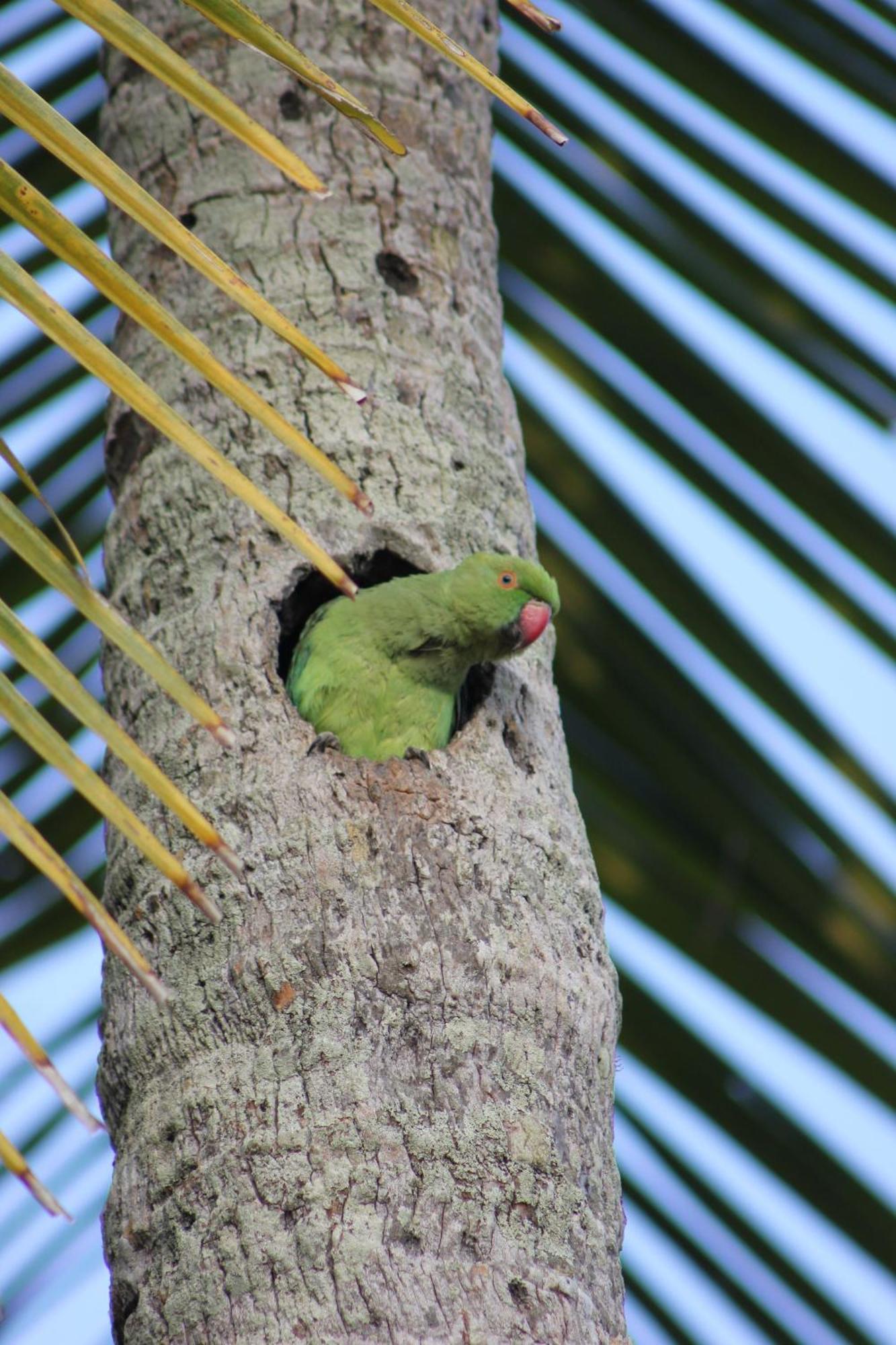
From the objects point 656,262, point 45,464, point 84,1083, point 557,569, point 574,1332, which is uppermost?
point 656,262

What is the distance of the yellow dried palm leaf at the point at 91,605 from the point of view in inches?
55.9

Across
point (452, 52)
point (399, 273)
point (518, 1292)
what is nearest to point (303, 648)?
point (399, 273)

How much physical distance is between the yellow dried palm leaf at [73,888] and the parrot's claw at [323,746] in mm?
1130

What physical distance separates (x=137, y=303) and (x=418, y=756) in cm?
125

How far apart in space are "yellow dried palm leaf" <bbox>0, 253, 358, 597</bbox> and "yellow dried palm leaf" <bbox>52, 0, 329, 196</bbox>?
0.26 meters

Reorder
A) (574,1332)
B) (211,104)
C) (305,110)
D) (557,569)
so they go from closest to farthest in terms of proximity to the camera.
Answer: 1. (211,104)
2. (574,1332)
3. (305,110)
4. (557,569)

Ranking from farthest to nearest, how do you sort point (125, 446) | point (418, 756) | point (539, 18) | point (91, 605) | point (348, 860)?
point (125, 446) → point (418, 756) → point (348, 860) → point (539, 18) → point (91, 605)

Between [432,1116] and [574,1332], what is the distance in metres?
0.32

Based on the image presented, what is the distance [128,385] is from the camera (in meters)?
1.51

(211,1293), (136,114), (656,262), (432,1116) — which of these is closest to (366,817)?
(432,1116)

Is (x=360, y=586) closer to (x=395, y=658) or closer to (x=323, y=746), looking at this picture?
(x=395, y=658)

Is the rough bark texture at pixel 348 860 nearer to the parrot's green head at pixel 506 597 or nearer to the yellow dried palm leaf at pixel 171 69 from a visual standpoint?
the parrot's green head at pixel 506 597

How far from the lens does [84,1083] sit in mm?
3289

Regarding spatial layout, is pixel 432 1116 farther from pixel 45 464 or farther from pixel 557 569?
pixel 45 464
